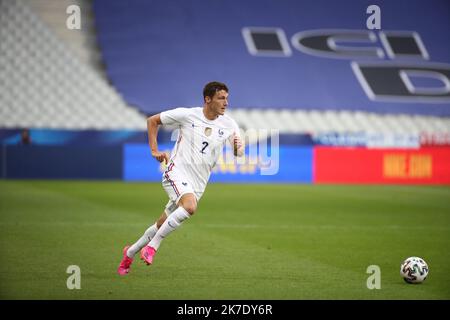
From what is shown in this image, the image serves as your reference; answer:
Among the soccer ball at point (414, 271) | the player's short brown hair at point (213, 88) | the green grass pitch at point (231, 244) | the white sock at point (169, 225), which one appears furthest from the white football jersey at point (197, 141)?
the soccer ball at point (414, 271)

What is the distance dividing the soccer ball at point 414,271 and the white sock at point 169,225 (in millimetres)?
2125

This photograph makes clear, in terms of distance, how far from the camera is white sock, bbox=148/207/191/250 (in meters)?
7.89

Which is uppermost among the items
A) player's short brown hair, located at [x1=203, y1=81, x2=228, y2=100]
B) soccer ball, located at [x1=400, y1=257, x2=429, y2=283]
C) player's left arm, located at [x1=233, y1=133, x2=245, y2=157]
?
player's short brown hair, located at [x1=203, y1=81, x2=228, y2=100]

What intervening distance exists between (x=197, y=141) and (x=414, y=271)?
2.43 metres

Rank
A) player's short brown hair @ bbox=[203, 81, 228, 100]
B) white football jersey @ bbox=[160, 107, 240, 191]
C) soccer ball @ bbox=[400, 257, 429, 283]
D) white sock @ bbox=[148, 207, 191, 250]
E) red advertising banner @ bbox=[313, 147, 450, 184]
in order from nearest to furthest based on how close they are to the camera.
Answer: soccer ball @ bbox=[400, 257, 429, 283] < white sock @ bbox=[148, 207, 191, 250] < player's short brown hair @ bbox=[203, 81, 228, 100] < white football jersey @ bbox=[160, 107, 240, 191] < red advertising banner @ bbox=[313, 147, 450, 184]

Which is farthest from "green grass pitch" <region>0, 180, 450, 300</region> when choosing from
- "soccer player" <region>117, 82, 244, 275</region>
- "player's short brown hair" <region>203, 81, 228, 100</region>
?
"player's short brown hair" <region>203, 81, 228, 100</region>

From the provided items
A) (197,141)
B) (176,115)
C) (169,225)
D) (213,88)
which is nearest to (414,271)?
(169,225)

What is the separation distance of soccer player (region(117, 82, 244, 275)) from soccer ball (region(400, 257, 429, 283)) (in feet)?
6.28

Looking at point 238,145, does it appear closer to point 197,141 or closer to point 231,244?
point 197,141

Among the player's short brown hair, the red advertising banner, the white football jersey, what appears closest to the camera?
the player's short brown hair

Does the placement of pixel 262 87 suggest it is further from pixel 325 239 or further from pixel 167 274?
pixel 167 274

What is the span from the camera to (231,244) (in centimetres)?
1057

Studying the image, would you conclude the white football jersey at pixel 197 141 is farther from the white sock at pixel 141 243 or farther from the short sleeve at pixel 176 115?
the white sock at pixel 141 243

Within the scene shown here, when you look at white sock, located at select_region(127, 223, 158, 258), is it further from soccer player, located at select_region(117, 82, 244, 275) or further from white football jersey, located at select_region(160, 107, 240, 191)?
white football jersey, located at select_region(160, 107, 240, 191)
